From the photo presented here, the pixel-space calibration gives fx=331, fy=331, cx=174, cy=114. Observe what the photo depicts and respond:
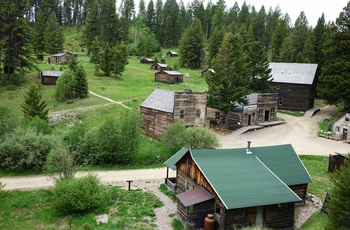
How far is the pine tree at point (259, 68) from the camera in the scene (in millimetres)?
50938

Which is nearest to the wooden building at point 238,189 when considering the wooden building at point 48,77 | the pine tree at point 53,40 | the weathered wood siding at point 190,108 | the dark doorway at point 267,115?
the weathered wood siding at point 190,108

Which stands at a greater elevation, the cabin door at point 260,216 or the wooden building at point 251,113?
the wooden building at point 251,113

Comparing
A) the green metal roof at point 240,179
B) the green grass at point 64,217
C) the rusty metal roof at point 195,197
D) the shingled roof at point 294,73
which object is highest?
the shingled roof at point 294,73

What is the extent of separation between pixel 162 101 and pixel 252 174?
19426 millimetres

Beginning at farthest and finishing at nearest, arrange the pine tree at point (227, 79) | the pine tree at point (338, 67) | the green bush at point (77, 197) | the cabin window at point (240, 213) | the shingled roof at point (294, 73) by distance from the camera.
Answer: the shingled roof at point (294, 73), the pine tree at point (338, 67), the pine tree at point (227, 79), the green bush at point (77, 197), the cabin window at point (240, 213)

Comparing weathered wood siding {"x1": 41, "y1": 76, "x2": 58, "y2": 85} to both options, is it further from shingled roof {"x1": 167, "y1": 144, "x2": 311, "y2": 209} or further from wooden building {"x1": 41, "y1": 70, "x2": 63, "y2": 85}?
shingled roof {"x1": 167, "y1": 144, "x2": 311, "y2": 209}

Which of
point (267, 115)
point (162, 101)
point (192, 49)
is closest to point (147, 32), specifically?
point (192, 49)

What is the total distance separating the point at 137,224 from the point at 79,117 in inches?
936

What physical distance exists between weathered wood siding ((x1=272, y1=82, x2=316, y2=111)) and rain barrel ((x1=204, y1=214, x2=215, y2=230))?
40921 mm

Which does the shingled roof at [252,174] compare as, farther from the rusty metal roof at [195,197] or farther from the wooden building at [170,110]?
the wooden building at [170,110]

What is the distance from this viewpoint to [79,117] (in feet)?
132

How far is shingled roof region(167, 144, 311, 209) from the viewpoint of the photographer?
60.5 ft

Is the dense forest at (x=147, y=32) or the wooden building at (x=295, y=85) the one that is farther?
the wooden building at (x=295, y=85)

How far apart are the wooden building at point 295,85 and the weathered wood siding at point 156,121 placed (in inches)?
1033
